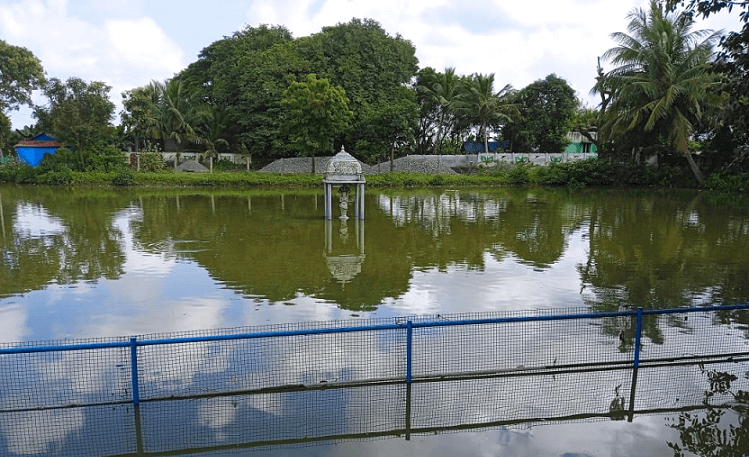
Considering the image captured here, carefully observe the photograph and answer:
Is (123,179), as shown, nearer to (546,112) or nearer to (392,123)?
(392,123)

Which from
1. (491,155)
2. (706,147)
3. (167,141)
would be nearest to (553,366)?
(706,147)

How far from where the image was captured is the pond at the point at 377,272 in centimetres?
680

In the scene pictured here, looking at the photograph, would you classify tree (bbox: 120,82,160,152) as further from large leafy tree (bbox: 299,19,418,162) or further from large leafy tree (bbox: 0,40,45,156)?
large leafy tree (bbox: 299,19,418,162)

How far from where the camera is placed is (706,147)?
37562 millimetres

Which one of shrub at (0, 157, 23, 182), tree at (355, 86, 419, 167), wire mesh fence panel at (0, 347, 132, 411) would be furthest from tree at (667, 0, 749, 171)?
shrub at (0, 157, 23, 182)

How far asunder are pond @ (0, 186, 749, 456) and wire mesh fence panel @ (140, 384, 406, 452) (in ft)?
0.77

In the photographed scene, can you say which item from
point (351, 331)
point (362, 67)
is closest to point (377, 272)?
point (351, 331)

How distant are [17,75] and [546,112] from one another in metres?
42.6

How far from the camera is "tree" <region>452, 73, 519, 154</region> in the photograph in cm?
4494

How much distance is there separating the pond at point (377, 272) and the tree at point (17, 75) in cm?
2562

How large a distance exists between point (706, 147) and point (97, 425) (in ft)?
132

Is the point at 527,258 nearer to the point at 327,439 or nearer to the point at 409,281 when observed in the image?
the point at 409,281

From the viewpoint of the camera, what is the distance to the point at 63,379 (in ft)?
25.0

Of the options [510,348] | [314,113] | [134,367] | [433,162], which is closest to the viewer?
[134,367]
